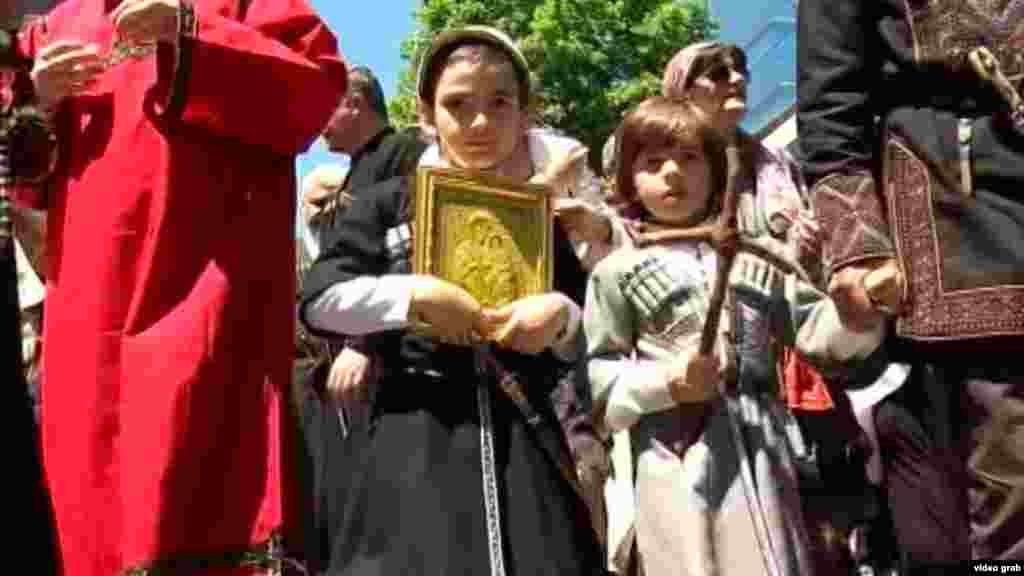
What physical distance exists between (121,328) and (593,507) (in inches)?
44.2

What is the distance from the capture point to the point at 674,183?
4.31 m

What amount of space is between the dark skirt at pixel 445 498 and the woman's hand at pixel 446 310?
11 cm

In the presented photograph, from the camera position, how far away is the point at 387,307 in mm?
3861

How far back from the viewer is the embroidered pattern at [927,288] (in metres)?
3.00

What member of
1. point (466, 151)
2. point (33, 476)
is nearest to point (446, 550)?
point (466, 151)

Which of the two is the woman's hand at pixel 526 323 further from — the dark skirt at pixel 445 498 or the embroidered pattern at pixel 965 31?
the embroidered pattern at pixel 965 31

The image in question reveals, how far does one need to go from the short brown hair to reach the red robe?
0.87 meters

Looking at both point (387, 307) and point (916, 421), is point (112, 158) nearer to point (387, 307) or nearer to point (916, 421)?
point (387, 307)

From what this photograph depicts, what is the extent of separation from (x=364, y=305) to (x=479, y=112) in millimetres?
588

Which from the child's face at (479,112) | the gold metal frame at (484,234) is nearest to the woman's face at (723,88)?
the child's face at (479,112)

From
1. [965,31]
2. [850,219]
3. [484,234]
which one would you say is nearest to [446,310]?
[484,234]

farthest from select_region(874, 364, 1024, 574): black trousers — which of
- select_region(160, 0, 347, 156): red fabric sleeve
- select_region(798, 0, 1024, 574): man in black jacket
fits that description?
select_region(160, 0, 347, 156): red fabric sleeve

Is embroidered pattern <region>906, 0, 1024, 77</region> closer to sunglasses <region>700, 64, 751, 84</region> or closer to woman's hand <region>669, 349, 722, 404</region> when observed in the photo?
woman's hand <region>669, 349, 722, 404</region>

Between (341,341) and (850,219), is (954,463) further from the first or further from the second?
(341,341)
